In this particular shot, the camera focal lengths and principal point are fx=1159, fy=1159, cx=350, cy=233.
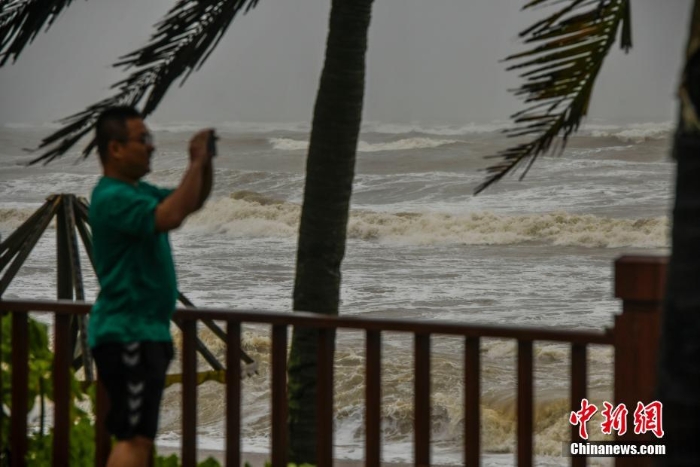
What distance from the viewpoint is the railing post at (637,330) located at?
2588 mm

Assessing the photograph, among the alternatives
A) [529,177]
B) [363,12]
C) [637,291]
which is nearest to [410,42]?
[529,177]

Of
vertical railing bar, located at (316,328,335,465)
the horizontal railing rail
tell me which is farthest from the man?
vertical railing bar, located at (316,328,335,465)

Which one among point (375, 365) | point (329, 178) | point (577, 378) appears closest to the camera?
point (577, 378)

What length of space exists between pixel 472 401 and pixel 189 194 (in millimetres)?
930

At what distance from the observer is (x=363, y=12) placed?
17.9 ft

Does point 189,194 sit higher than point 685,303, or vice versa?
point 189,194

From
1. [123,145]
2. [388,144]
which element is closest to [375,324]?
[123,145]

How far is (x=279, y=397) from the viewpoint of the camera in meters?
3.00

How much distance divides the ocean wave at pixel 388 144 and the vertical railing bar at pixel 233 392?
21.2 m

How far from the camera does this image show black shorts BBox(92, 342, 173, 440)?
2553 mm

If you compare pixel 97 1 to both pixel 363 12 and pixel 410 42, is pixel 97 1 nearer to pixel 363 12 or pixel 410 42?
pixel 410 42

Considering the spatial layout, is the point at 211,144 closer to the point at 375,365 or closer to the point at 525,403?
the point at 375,365

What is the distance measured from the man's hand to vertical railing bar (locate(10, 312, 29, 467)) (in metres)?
1.00

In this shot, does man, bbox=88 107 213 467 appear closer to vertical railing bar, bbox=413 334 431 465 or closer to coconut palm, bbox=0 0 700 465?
vertical railing bar, bbox=413 334 431 465
